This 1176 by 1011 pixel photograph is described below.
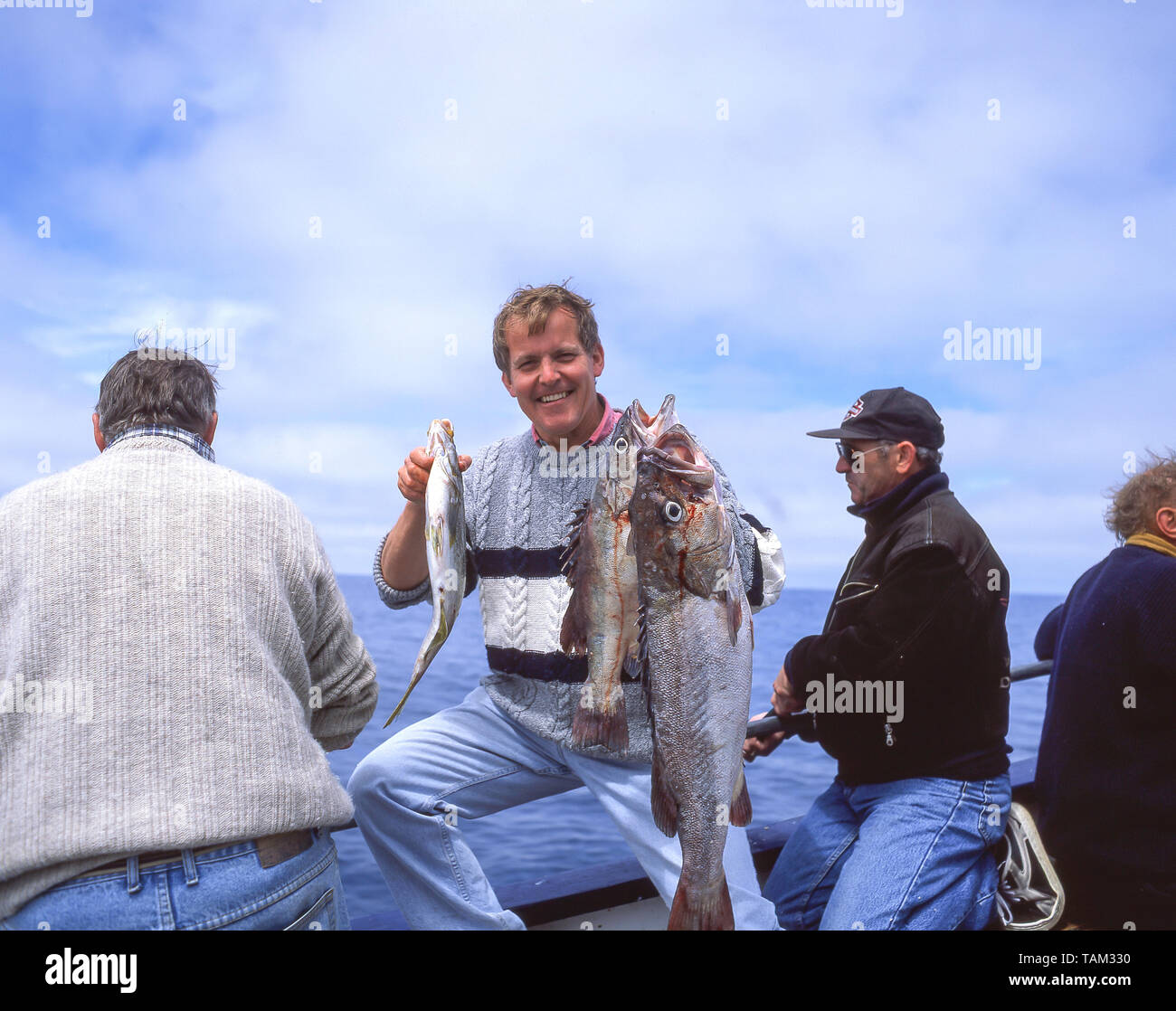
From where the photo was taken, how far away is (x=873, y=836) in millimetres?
3834

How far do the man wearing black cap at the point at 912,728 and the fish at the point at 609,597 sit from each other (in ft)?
4.67

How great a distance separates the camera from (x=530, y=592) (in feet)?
11.7

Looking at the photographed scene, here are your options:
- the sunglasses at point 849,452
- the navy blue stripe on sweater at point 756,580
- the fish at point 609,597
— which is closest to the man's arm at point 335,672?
the fish at point 609,597

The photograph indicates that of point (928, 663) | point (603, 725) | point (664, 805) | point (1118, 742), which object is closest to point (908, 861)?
point (928, 663)

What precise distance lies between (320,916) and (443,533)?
4.05 feet

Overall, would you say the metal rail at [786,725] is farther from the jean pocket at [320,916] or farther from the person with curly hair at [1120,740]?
the jean pocket at [320,916]

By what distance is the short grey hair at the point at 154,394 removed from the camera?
2857mm

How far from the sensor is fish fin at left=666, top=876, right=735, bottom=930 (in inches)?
112

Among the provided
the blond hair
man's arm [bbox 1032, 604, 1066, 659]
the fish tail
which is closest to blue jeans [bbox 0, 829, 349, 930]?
the fish tail

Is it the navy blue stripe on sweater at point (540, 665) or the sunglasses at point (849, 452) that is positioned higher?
the sunglasses at point (849, 452)

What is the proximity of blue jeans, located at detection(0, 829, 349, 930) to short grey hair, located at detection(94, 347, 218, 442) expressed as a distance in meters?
A: 1.31

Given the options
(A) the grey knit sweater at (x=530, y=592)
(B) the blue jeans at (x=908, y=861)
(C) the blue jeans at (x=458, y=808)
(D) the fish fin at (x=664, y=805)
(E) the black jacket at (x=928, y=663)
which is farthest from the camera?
(E) the black jacket at (x=928, y=663)

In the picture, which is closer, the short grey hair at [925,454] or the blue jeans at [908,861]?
the blue jeans at [908,861]
